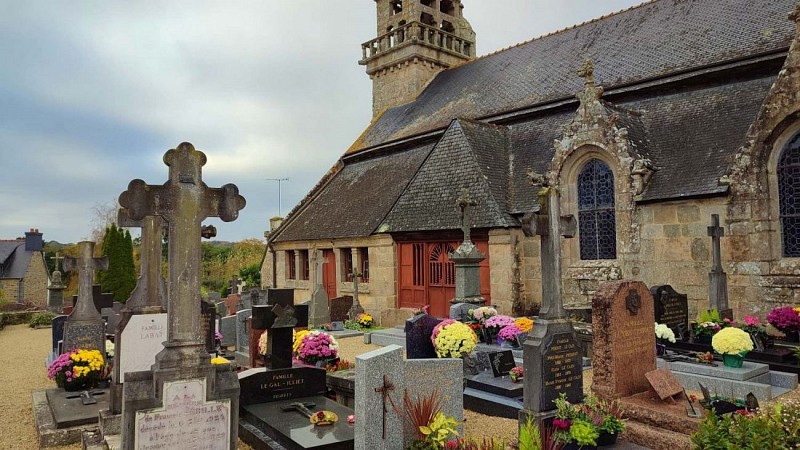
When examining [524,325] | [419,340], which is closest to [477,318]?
[524,325]

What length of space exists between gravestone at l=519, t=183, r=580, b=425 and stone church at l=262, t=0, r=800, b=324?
391 cm

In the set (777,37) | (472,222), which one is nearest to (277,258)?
(472,222)

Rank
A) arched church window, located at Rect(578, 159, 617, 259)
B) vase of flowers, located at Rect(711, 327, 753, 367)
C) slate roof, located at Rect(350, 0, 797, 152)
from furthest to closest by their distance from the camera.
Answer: slate roof, located at Rect(350, 0, 797, 152) → arched church window, located at Rect(578, 159, 617, 259) → vase of flowers, located at Rect(711, 327, 753, 367)

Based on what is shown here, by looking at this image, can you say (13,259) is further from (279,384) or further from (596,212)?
(596,212)

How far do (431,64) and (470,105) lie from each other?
24.0 ft

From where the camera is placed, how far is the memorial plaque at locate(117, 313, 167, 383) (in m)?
7.27

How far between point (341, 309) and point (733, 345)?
1163 centimetres

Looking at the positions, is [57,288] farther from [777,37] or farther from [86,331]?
[777,37]

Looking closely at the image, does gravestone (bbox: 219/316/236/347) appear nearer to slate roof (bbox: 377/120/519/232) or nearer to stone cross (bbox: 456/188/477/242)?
slate roof (bbox: 377/120/519/232)

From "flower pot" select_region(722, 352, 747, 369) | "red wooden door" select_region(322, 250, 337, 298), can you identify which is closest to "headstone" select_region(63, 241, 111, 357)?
Answer: "flower pot" select_region(722, 352, 747, 369)

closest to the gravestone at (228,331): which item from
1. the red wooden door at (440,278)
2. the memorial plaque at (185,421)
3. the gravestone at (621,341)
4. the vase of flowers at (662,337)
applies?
the red wooden door at (440,278)

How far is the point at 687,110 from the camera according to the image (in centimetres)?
1415

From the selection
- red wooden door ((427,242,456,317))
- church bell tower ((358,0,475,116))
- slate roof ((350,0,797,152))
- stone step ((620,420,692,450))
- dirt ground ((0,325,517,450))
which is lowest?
dirt ground ((0,325,517,450))

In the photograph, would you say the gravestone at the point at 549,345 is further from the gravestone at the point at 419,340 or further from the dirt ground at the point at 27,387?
the gravestone at the point at 419,340
